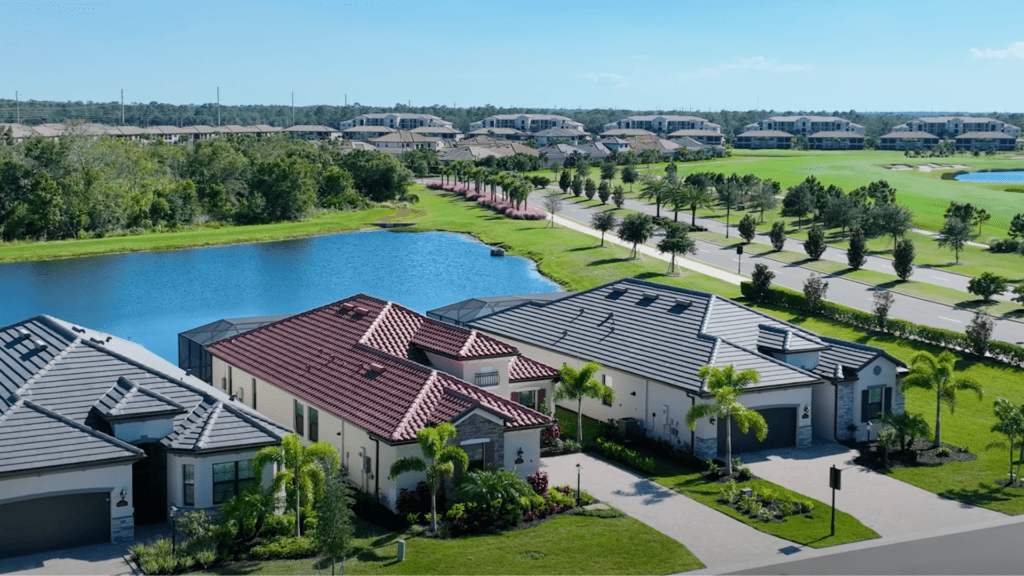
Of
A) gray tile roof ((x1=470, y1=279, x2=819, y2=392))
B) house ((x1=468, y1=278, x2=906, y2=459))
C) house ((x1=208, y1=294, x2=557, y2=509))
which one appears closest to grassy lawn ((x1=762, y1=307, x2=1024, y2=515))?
house ((x1=468, y1=278, x2=906, y2=459))

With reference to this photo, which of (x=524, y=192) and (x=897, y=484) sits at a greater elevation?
(x=524, y=192)

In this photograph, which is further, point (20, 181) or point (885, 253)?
point (20, 181)

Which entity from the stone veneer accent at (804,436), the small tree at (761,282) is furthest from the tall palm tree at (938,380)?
the small tree at (761,282)

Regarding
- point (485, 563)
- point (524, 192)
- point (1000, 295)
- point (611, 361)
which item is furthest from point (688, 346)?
point (524, 192)

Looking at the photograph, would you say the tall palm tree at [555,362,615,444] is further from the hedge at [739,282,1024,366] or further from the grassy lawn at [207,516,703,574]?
the hedge at [739,282,1024,366]

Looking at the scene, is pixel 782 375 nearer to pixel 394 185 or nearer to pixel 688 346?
pixel 688 346

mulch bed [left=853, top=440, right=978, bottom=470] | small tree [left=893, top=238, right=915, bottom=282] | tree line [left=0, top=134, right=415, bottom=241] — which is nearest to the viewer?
mulch bed [left=853, top=440, right=978, bottom=470]
